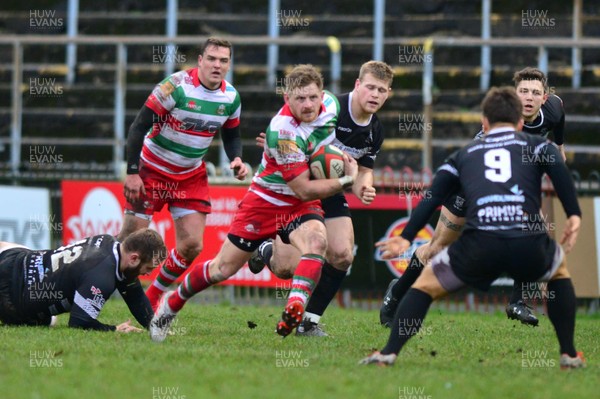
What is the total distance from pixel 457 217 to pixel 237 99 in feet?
7.53

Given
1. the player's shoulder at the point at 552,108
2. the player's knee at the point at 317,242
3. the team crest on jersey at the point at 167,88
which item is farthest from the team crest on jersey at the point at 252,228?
the player's shoulder at the point at 552,108

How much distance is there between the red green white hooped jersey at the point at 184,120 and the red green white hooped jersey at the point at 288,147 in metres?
1.20

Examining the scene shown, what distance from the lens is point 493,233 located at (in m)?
7.13

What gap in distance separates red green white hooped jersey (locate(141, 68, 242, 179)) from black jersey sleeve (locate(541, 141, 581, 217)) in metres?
3.93

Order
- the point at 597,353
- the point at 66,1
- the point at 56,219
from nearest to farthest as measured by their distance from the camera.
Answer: the point at 597,353 < the point at 56,219 < the point at 66,1

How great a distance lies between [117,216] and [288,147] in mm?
6810

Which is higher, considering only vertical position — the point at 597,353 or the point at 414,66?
the point at 414,66

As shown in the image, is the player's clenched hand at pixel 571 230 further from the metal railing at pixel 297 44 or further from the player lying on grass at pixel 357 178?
the metal railing at pixel 297 44

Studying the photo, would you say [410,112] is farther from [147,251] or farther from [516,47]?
[147,251]

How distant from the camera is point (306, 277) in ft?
27.9

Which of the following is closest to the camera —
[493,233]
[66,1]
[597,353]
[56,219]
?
[493,233]

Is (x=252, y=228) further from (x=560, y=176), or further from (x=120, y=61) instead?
(x=120, y=61)

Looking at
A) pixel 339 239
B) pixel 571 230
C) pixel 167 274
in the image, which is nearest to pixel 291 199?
pixel 339 239

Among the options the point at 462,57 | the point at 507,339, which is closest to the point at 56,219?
the point at 462,57
